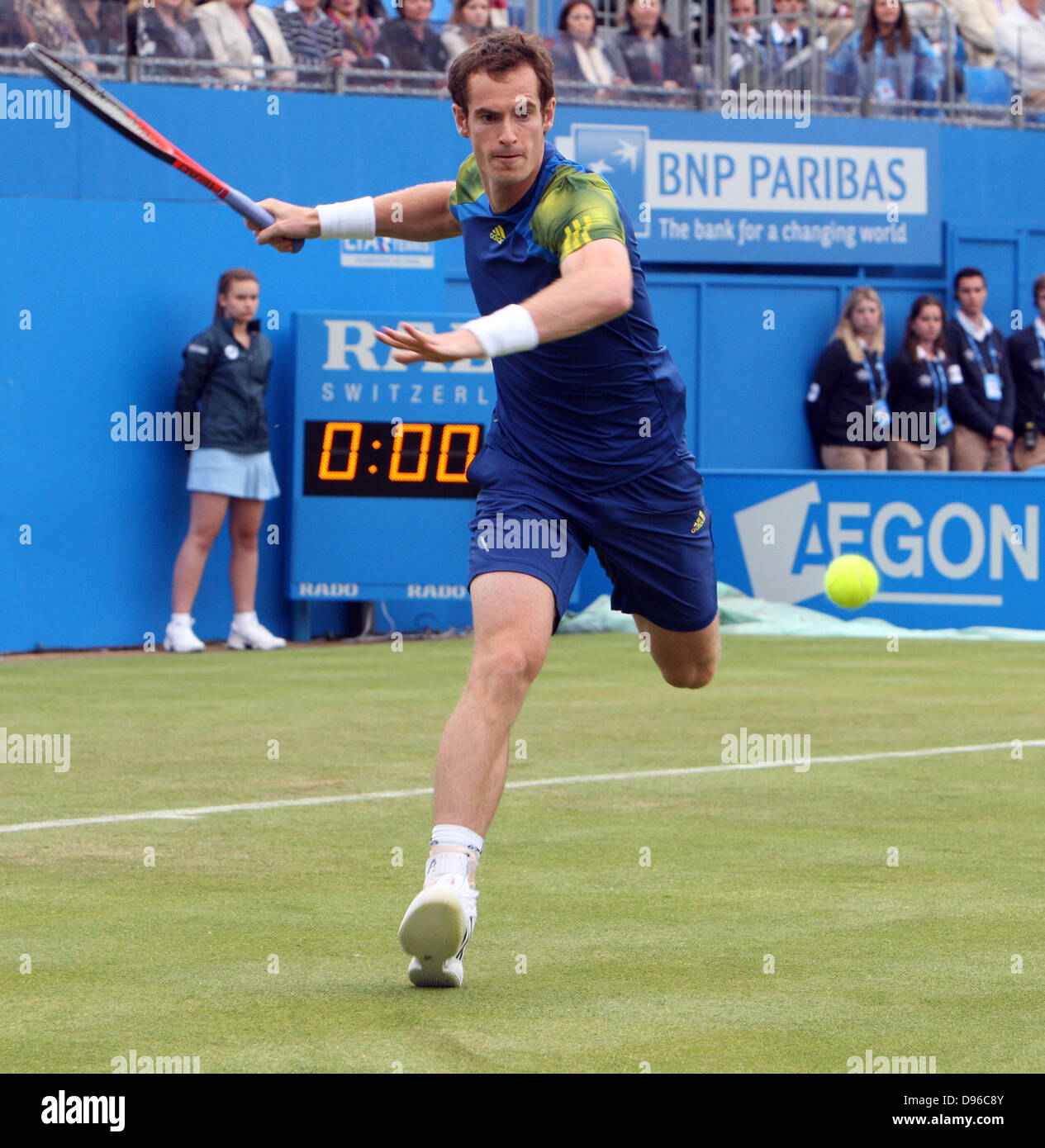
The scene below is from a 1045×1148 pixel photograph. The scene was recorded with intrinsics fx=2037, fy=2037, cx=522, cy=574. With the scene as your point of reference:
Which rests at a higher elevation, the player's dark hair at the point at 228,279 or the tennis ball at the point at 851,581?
the player's dark hair at the point at 228,279

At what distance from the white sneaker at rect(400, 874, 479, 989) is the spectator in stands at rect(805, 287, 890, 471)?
44.8 ft

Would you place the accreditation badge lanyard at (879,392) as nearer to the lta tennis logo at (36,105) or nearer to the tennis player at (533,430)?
the lta tennis logo at (36,105)

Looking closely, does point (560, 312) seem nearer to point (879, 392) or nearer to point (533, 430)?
point (533, 430)

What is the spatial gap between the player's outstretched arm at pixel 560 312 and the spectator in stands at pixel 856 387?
43.3 ft

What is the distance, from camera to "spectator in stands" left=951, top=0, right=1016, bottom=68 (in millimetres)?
19891

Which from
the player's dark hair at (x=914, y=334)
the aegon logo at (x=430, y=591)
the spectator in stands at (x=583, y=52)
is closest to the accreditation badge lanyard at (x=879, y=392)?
the player's dark hair at (x=914, y=334)

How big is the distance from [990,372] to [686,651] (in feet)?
42.6

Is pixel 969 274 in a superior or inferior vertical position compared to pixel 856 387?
superior

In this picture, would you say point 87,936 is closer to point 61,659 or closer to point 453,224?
point 453,224

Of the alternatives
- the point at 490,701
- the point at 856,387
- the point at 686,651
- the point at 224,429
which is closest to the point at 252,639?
the point at 224,429

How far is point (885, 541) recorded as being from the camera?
14742mm

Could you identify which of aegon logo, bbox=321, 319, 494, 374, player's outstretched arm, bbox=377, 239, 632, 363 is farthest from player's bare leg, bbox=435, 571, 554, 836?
aegon logo, bbox=321, 319, 494, 374

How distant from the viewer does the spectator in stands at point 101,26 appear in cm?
1519

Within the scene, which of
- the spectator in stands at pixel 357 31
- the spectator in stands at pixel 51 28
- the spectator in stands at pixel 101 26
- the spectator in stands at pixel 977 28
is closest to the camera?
the spectator in stands at pixel 51 28
